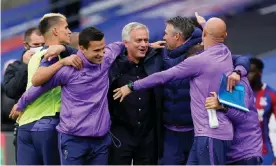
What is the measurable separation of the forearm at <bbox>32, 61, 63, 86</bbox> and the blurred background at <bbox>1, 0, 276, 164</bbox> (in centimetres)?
325

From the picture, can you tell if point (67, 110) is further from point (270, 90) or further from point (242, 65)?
point (270, 90)

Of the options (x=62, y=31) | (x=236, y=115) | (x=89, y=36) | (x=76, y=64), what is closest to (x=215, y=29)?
(x=236, y=115)

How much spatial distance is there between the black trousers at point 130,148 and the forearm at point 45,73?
82 cm

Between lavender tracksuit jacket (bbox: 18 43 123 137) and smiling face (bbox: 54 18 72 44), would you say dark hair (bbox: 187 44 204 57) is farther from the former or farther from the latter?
smiling face (bbox: 54 18 72 44)

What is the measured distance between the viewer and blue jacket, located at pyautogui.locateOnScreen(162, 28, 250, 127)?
6.30 metres

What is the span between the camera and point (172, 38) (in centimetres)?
631

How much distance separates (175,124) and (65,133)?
958 mm

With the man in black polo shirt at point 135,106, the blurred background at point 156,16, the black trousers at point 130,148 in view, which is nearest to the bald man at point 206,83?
the man in black polo shirt at point 135,106

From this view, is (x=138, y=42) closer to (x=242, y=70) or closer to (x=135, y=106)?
(x=135, y=106)

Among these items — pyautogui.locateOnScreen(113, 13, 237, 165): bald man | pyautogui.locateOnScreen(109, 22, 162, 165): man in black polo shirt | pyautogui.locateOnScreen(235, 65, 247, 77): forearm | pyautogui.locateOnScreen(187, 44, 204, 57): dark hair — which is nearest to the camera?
pyautogui.locateOnScreen(113, 13, 237, 165): bald man

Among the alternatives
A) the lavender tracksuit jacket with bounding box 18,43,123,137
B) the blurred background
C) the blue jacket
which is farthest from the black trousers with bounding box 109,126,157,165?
the blurred background

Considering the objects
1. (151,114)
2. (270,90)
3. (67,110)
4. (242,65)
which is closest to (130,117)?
(151,114)

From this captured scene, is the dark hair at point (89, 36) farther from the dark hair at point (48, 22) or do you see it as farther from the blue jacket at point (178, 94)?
the blue jacket at point (178, 94)

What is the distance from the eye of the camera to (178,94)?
20.8ft
